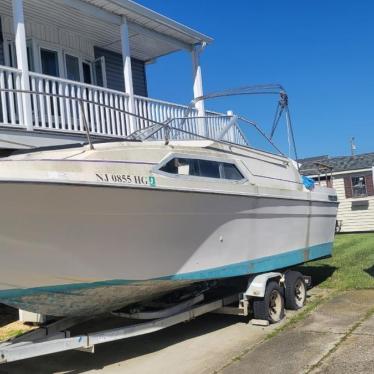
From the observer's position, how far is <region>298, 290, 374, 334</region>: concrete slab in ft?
22.2

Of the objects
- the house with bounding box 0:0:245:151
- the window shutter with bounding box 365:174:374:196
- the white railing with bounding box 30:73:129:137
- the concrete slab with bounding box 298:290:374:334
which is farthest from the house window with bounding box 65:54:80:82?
the window shutter with bounding box 365:174:374:196

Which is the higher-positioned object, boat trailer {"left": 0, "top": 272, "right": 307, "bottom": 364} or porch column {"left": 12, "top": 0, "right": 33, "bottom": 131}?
porch column {"left": 12, "top": 0, "right": 33, "bottom": 131}

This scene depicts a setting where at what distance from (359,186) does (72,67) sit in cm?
1707

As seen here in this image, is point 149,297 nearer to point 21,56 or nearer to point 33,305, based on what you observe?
point 33,305

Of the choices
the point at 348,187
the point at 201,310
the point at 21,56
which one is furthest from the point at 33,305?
the point at 348,187

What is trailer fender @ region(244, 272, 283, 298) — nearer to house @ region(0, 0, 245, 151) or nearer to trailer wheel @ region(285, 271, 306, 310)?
trailer wheel @ region(285, 271, 306, 310)

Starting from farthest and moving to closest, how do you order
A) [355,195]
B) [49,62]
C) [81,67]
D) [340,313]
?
1. [355,195]
2. [81,67]
3. [49,62]
4. [340,313]

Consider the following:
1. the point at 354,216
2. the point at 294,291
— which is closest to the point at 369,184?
the point at 354,216

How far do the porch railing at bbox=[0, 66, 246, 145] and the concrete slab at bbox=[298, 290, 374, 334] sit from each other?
279cm

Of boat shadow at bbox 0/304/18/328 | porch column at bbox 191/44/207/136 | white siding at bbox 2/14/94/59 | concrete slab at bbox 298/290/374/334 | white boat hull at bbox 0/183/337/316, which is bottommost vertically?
concrete slab at bbox 298/290/374/334

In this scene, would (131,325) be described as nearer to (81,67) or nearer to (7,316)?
(7,316)

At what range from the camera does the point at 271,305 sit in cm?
723

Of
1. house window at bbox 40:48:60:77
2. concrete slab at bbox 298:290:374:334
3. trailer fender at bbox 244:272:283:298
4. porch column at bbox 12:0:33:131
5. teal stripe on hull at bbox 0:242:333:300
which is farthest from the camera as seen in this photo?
house window at bbox 40:48:60:77

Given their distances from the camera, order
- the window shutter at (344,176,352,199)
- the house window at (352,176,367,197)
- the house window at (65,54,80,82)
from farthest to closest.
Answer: the window shutter at (344,176,352,199) < the house window at (352,176,367,197) < the house window at (65,54,80,82)
